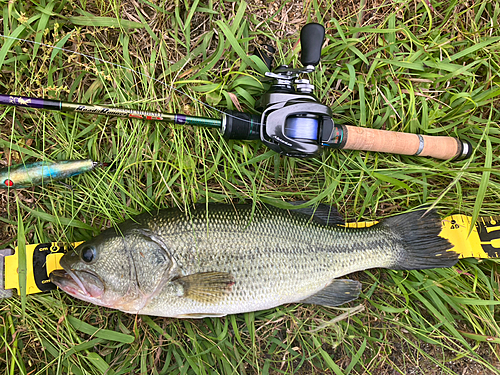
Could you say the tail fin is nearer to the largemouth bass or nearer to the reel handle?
the largemouth bass

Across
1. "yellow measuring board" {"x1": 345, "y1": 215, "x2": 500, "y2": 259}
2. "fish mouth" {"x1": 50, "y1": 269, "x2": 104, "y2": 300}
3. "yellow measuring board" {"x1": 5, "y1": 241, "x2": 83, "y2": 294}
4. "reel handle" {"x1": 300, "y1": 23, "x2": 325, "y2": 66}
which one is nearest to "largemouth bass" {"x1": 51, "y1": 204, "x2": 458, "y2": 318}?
"fish mouth" {"x1": 50, "y1": 269, "x2": 104, "y2": 300}

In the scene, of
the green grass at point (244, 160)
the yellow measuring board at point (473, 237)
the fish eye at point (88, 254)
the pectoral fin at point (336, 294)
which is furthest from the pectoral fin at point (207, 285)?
Result: the yellow measuring board at point (473, 237)

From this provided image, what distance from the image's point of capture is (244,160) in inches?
102

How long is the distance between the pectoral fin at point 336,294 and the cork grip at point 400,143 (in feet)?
3.68

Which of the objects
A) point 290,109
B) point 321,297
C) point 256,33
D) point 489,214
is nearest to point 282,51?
point 256,33

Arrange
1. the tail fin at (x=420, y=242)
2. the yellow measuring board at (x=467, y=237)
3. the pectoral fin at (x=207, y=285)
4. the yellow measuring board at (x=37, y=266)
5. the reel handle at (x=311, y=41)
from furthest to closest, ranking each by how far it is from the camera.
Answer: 1. the tail fin at (x=420, y=242)
2. the yellow measuring board at (x=467, y=237)
3. the yellow measuring board at (x=37, y=266)
4. the pectoral fin at (x=207, y=285)
5. the reel handle at (x=311, y=41)

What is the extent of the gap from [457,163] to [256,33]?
206 centimetres

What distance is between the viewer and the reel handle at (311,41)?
2.07 m

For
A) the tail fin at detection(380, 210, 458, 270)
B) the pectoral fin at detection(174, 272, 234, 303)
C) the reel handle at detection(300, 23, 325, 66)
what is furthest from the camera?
the tail fin at detection(380, 210, 458, 270)

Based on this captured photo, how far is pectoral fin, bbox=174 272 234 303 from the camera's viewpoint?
7.20ft

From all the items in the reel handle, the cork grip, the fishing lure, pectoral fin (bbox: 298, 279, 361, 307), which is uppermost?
the reel handle

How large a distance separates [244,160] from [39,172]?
157 centimetres

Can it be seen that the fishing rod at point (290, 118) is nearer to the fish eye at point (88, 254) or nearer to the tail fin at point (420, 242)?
the tail fin at point (420, 242)

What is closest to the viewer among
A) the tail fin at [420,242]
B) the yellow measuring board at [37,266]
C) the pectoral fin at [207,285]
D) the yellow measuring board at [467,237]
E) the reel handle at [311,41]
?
the reel handle at [311,41]
